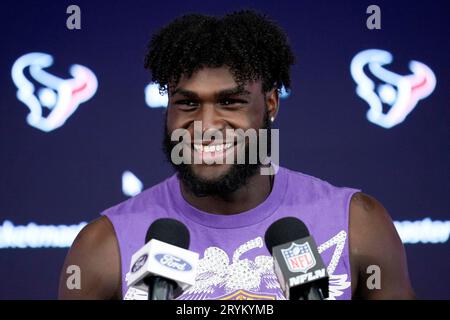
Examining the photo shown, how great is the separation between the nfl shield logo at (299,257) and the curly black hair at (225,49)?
32.3 inches

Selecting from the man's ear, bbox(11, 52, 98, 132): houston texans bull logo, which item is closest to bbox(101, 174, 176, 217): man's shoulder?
the man's ear

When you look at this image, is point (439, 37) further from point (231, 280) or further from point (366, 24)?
point (231, 280)

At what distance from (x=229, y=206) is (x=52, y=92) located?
1058 mm

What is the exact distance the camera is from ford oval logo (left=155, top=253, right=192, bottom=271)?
4.08 ft

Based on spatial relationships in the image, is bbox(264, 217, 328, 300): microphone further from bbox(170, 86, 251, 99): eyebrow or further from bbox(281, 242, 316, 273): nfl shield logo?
bbox(170, 86, 251, 99): eyebrow

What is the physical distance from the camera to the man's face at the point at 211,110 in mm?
2010

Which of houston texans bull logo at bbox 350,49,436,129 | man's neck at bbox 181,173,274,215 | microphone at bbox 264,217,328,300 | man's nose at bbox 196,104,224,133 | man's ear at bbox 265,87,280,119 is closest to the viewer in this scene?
microphone at bbox 264,217,328,300

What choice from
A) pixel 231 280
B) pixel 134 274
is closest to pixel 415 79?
pixel 231 280

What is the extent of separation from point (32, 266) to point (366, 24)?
1.48m

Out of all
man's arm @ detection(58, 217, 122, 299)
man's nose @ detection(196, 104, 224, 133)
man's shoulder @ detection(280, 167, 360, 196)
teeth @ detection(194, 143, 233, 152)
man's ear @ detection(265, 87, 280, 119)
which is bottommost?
man's arm @ detection(58, 217, 122, 299)

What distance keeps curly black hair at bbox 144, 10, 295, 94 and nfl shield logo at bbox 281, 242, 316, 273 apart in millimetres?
820

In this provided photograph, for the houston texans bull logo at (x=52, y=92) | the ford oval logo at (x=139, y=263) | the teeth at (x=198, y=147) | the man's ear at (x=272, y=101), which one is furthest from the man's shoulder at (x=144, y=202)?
the ford oval logo at (x=139, y=263)

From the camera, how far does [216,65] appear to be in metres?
2.04

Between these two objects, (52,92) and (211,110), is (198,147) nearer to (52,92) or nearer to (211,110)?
(211,110)
